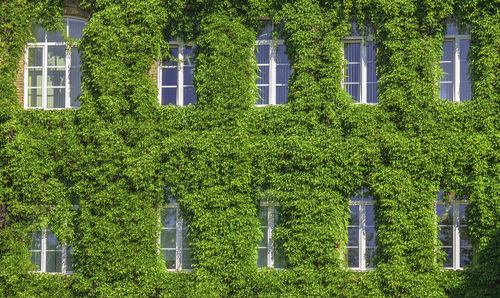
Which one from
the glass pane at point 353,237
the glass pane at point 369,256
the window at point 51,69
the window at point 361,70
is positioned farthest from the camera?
the window at point 51,69

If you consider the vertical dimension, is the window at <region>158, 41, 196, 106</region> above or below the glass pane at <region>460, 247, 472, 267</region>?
above

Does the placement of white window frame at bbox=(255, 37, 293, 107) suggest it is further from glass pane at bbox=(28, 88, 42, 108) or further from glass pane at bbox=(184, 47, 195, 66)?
glass pane at bbox=(28, 88, 42, 108)

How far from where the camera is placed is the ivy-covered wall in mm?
10961

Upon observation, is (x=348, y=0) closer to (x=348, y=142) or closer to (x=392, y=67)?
(x=392, y=67)

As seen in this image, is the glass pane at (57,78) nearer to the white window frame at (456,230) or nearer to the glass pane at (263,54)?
the glass pane at (263,54)

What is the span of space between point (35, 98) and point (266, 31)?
6099mm

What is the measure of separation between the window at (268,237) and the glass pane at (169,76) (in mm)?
3759

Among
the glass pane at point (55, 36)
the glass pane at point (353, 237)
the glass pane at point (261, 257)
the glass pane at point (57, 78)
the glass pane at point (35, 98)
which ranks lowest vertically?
the glass pane at point (261, 257)

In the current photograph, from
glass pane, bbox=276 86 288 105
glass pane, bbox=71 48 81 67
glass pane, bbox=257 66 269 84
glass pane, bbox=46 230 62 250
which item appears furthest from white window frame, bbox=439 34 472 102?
glass pane, bbox=46 230 62 250

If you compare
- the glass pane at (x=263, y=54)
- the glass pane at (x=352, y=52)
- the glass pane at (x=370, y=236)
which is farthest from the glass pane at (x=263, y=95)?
the glass pane at (x=370, y=236)

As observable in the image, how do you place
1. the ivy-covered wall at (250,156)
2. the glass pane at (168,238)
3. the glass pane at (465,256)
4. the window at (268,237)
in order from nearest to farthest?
the ivy-covered wall at (250,156) < the glass pane at (465,256) < the window at (268,237) < the glass pane at (168,238)

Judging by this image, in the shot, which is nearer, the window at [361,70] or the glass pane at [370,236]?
the glass pane at [370,236]

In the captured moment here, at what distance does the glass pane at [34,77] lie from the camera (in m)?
12.8

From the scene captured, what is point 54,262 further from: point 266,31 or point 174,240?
point 266,31
